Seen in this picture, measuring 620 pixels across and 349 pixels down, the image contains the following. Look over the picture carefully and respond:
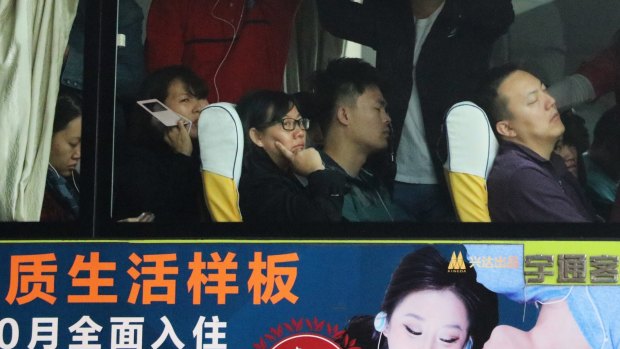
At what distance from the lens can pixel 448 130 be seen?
394 cm

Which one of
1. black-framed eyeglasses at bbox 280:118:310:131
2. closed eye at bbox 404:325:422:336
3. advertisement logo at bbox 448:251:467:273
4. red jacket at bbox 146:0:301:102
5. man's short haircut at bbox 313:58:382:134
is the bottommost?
closed eye at bbox 404:325:422:336

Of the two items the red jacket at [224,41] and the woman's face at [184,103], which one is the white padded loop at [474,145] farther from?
the woman's face at [184,103]

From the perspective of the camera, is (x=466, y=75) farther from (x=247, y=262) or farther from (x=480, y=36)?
(x=247, y=262)

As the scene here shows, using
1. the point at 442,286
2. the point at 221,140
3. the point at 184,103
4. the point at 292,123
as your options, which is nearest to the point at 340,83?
the point at 292,123

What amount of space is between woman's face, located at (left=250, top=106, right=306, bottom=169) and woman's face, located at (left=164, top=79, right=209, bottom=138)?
0.22 meters

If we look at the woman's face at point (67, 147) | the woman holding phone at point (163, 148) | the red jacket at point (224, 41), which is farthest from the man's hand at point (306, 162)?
the woman's face at point (67, 147)

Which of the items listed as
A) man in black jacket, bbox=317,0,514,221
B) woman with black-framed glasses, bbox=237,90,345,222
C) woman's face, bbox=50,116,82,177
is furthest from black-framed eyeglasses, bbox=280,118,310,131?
woman's face, bbox=50,116,82,177

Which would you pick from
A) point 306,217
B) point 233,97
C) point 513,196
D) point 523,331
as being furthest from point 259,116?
point 523,331

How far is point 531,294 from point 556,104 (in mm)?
673

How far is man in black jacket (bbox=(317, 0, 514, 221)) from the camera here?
394cm

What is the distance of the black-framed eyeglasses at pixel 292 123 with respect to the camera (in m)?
4.03

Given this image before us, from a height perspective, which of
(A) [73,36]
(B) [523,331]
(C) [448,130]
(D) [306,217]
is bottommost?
(B) [523,331]

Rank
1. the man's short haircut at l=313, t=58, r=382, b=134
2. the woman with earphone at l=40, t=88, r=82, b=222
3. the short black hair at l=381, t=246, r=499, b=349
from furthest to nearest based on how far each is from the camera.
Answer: the woman with earphone at l=40, t=88, r=82, b=222
the man's short haircut at l=313, t=58, r=382, b=134
the short black hair at l=381, t=246, r=499, b=349

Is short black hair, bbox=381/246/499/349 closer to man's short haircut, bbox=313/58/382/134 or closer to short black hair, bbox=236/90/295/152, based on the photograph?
man's short haircut, bbox=313/58/382/134
